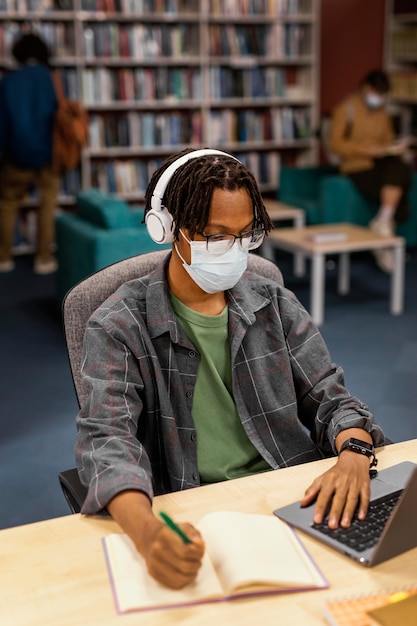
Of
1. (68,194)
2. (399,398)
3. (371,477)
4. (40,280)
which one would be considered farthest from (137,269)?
(68,194)

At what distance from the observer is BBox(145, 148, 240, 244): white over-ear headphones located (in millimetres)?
1573

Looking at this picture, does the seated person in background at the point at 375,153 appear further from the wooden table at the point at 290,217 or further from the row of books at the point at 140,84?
the row of books at the point at 140,84

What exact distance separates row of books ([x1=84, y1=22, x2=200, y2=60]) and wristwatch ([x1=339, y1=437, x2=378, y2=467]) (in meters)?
5.26

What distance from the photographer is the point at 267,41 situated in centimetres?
679

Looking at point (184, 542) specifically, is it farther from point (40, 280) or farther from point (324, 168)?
point (324, 168)

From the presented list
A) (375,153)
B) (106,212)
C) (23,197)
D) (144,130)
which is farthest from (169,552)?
→ (144,130)

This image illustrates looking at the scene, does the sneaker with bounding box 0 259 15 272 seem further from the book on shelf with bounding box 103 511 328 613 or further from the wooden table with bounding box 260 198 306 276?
the book on shelf with bounding box 103 511 328 613

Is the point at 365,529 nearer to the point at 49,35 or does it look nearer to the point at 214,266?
the point at 214,266

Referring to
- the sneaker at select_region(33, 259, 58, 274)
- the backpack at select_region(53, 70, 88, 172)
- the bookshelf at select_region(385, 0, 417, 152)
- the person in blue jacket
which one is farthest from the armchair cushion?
the bookshelf at select_region(385, 0, 417, 152)

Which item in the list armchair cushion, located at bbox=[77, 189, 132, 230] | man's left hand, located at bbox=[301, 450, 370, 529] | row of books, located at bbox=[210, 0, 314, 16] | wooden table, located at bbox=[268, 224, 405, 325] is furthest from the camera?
row of books, located at bbox=[210, 0, 314, 16]

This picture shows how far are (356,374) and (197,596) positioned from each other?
2.97 metres

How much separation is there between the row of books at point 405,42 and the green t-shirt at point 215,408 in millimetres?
6115

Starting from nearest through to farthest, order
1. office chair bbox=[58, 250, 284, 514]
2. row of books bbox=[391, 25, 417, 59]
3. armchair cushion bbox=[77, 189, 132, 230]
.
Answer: office chair bbox=[58, 250, 284, 514] → armchair cushion bbox=[77, 189, 132, 230] → row of books bbox=[391, 25, 417, 59]

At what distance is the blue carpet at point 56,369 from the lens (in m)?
3.00
